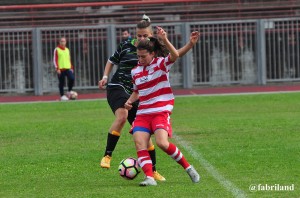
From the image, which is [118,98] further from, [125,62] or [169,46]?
[169,46]

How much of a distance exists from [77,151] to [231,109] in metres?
8.56

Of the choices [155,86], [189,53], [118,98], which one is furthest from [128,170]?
[189,53]

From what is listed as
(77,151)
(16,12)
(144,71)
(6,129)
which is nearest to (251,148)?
(77,151)

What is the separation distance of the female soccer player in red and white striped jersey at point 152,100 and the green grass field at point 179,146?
16.5 inches

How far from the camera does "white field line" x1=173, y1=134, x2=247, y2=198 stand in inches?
378

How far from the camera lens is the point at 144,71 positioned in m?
10.8

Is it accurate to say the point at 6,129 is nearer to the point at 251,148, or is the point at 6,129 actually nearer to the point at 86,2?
the point at 251,148

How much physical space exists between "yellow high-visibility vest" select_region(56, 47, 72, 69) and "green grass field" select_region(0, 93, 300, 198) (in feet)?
16.5

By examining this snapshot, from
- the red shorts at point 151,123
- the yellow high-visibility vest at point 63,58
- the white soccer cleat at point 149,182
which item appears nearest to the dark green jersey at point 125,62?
the red shorts at point 151,123

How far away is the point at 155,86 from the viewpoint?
10789mm

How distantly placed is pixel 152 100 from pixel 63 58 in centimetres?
1842

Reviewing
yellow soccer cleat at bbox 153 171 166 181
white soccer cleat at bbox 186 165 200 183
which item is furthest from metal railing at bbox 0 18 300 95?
white soccer cleat at bbox 186 165 200 183

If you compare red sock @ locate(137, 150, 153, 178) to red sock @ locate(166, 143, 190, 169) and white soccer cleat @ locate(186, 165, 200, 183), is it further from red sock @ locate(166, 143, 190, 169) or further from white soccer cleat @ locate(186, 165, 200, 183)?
white soccer cleat @ locate(186, 165, 200, 183)

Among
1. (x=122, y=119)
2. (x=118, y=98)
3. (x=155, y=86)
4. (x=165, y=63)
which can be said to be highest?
(x=165, y=63)
